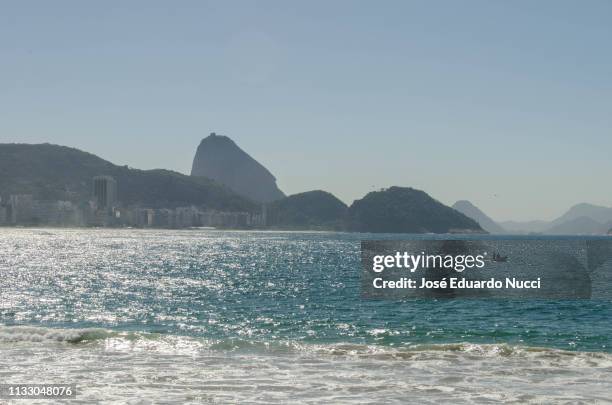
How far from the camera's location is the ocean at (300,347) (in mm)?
25094

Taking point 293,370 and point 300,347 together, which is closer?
point 293,370

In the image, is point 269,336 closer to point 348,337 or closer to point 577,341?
point 348,337

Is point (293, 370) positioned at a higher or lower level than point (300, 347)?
higher

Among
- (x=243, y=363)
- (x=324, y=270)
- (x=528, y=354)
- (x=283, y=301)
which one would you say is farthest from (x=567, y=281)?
(x=243, y=363)

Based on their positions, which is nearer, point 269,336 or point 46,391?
point 46,391

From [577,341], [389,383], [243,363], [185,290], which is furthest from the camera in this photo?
[185,290]

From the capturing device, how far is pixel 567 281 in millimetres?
114625

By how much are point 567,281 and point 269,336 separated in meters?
87.2

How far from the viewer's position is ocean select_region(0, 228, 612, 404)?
25.1 meters

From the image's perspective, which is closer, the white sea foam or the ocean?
the white sea foam

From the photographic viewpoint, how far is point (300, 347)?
1435 inches

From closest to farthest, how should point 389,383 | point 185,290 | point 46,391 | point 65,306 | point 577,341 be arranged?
point 46,391, point 389,383, point 577,341, point 65,306, point 185,290

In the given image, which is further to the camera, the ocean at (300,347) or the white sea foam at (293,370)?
the ocean at (300,347)

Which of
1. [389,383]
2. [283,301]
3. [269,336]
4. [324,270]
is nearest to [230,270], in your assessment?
[324,270]
